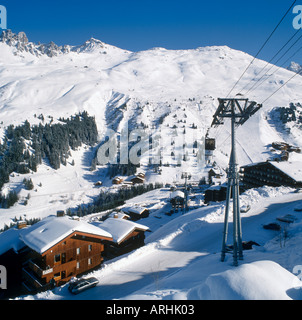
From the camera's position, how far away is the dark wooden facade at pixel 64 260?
17469 millimetres

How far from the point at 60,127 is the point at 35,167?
40254 mm

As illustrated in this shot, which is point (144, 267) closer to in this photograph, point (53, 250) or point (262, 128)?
point (53, 250)

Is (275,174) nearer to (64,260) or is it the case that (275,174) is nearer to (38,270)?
(64,260)

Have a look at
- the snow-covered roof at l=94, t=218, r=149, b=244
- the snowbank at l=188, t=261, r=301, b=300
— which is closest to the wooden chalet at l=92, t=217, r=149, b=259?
the snow-covered roof at l=94, t=218, r=149, b=244

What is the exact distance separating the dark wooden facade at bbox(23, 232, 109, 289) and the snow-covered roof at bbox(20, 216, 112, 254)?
55 centimetres

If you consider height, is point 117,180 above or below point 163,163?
below

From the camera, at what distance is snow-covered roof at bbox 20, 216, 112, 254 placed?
16.8 meters

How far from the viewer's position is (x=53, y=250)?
17.7m

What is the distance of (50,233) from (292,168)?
47.6 m

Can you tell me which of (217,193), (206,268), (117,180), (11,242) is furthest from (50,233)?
(117,180)

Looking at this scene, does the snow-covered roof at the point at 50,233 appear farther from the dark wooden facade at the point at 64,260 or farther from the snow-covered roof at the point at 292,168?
the snow-covered roof at the point at 292,168

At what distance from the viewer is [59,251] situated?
59.4 feet

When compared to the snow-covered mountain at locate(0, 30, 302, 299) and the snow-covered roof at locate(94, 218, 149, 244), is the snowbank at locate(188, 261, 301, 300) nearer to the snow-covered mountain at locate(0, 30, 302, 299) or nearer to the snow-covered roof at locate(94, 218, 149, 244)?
the snow-covered mountain at locate(0, 30, 302, 299)
